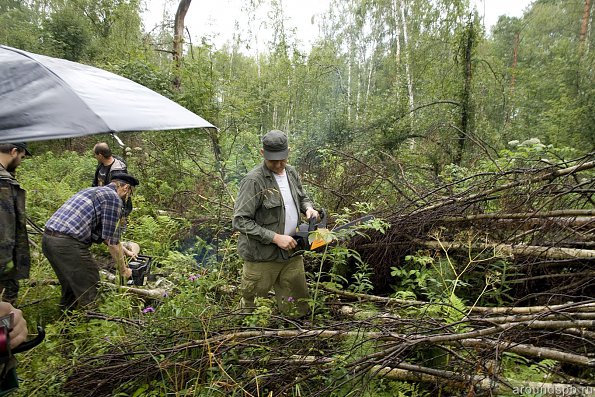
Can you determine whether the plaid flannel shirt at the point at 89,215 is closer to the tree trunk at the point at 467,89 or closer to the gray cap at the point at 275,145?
the gray cap at the point at 275,145

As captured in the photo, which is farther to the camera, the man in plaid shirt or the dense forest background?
the man in plaid shirt

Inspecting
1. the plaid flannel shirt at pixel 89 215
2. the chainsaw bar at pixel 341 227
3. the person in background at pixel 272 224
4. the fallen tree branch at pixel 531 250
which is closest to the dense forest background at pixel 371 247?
the fallen tree branch at pixel 531 250

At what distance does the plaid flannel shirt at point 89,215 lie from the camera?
300cm

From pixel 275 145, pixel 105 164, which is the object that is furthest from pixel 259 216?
pixel 105 164

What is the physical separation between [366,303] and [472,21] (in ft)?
21.6

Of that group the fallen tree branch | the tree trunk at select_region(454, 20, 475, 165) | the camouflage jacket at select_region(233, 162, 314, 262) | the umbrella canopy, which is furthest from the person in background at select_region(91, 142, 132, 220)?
the tree trunk at select_region(454, 20, 475, 165)

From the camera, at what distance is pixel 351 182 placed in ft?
17.0

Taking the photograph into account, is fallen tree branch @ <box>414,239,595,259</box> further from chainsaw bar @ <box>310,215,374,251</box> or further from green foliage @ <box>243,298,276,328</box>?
green foliage @ <box>243,298,276,328</box>

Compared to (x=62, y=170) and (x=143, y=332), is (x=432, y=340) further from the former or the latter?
(x=62, y=170)

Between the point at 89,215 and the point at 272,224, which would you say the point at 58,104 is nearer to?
the point at 272,224

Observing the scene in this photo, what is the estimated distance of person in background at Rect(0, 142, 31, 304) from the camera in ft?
4.88

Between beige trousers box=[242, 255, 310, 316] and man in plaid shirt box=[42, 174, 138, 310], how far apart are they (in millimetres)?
1209

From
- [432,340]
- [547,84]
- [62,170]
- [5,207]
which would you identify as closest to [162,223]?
[5,207]

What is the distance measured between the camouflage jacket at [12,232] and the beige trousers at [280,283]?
1.59m
